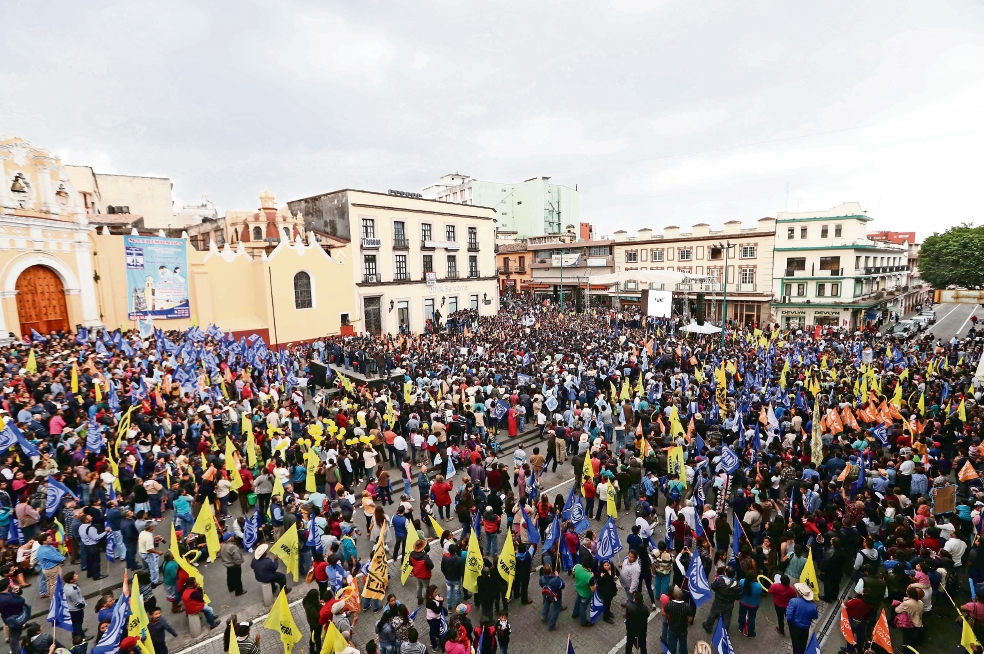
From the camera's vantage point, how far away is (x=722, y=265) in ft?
148

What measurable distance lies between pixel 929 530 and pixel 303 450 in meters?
13.4

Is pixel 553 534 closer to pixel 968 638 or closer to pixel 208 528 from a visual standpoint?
pixel 968 638

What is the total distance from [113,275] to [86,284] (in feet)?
6.99

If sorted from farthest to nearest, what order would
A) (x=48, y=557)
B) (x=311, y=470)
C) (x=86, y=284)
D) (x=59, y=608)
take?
(x=86, y=284)
(x=311, y=470)
(x=48, y=557)
(x=59, y=608)

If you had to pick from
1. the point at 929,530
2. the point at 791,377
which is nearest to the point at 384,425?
the point at 929,530

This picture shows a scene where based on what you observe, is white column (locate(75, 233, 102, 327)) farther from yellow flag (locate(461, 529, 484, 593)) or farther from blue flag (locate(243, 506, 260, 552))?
yellow flag (locate(461, 529, 484, 593))

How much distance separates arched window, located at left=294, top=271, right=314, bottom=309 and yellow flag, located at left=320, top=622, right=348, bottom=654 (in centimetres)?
2871

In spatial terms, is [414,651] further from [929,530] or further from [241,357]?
[241,357]

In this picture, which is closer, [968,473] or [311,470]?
[968,473]

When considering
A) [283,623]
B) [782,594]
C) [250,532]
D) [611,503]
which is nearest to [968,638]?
[782,594]

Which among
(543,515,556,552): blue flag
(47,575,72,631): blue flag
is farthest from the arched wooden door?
(543,515,556,552): blue flag

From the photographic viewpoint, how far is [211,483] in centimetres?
1084

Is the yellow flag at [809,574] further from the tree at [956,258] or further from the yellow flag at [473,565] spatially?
the tree at [956,258]

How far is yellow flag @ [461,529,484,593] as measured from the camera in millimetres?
8383
